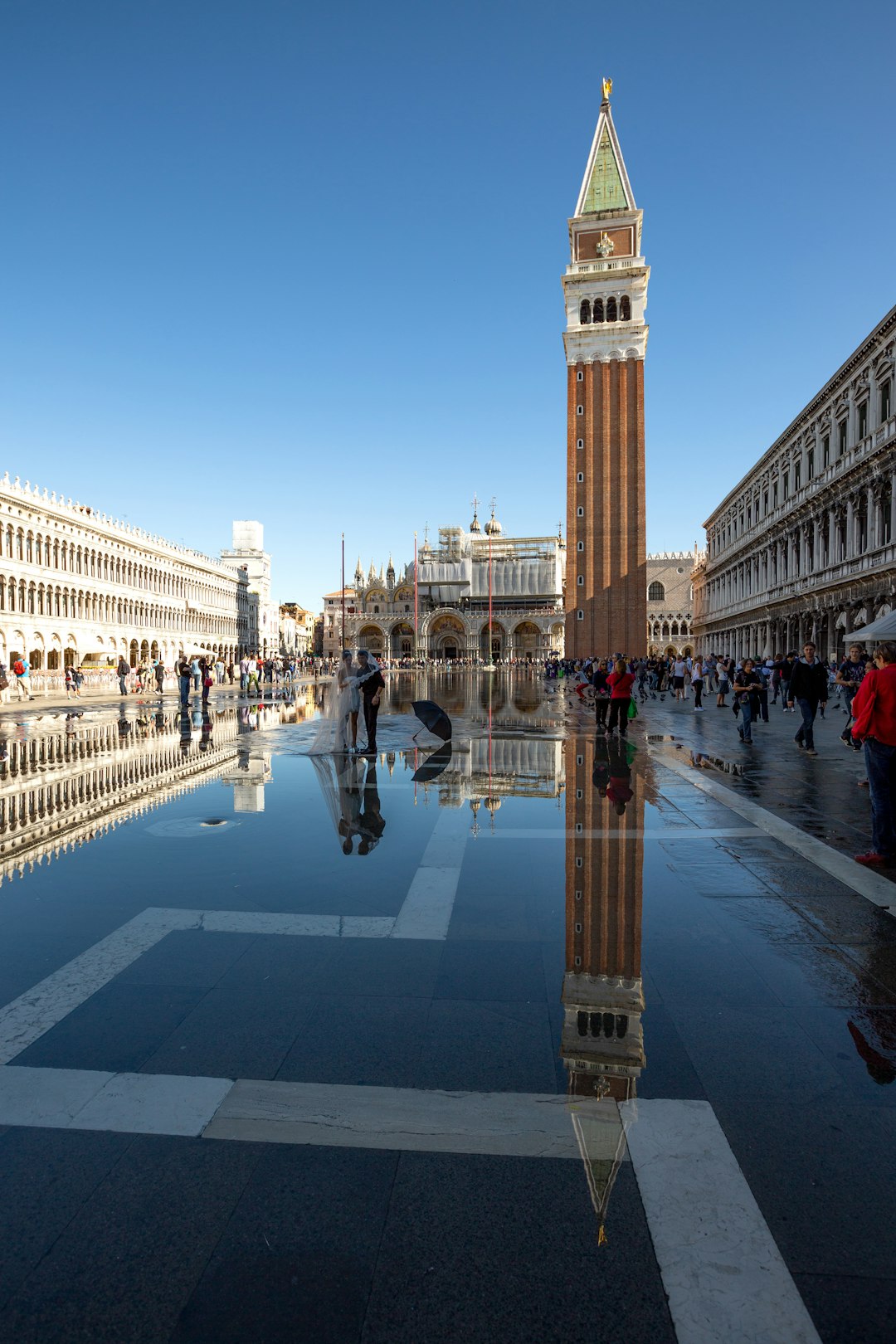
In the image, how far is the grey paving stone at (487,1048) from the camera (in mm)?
2777

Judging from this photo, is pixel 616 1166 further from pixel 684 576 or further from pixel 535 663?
pixel 684 576

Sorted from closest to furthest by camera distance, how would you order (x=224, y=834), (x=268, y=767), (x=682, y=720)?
(x=224, y=834) < (x=268, y=767) < (x=682, y=720)

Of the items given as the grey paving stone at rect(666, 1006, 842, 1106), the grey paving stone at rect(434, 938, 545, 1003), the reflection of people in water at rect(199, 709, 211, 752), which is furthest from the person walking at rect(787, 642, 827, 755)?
the reflection of people in water at rect(199, 709, 211, 752)

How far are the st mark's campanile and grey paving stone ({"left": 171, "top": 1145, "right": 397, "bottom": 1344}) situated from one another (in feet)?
191

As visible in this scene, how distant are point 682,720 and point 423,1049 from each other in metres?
17.6

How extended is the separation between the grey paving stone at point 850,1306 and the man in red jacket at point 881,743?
4406 mm

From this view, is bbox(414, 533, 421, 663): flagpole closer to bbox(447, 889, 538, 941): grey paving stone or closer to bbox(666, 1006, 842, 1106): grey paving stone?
bbox(447, 889, 538, 941): grey paving stone

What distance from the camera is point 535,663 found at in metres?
86.0

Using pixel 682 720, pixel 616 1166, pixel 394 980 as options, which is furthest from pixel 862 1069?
pixel 682 720

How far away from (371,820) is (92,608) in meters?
59.0

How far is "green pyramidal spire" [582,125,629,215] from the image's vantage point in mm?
61750

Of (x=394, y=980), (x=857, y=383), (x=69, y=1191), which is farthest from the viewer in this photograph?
(x=857, y=383)

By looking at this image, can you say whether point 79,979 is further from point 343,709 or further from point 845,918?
point 343,709

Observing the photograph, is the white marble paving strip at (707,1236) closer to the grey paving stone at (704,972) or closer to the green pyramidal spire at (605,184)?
the grey paving stone at (704,972)
